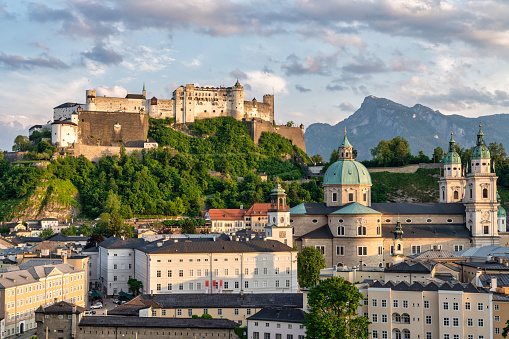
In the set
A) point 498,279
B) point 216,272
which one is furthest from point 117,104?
point 498,279

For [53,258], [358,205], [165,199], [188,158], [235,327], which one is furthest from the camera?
[188,158]

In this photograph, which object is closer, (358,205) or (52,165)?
(358,205)

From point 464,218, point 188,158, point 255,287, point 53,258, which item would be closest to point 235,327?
point 255,287

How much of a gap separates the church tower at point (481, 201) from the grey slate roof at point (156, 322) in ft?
131

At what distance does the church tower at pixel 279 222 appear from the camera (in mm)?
71812

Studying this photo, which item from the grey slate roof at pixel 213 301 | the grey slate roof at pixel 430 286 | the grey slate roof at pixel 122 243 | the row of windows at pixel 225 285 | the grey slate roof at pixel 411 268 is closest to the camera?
the grey slate roof at pixel 430 286

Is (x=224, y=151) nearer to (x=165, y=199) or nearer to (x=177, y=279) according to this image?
(x=165, y=199)

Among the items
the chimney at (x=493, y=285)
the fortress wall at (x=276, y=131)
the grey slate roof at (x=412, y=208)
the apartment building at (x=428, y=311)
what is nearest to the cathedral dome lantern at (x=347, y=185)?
the grey slate roof at (x=412, y=208)

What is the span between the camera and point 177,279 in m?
62.7

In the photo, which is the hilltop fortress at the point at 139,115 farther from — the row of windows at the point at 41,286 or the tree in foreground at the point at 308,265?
the row of windows at the point at 41,286

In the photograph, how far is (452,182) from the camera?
8938 cm

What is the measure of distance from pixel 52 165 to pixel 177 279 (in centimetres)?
5035

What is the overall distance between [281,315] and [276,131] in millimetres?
85995

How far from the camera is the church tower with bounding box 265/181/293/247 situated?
7181 centimetres
